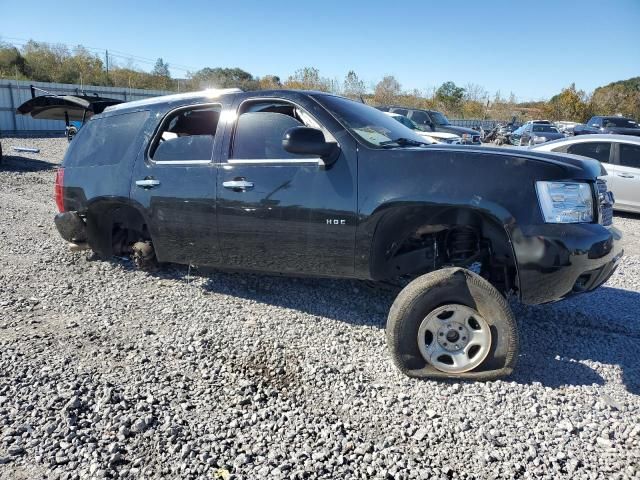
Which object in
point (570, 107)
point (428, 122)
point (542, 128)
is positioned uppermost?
point (570, 107)

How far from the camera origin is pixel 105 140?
15.8 feet

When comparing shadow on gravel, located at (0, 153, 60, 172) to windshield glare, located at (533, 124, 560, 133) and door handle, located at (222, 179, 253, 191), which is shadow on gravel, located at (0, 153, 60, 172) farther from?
windshield glare, located at (533, 124, 560, 133)

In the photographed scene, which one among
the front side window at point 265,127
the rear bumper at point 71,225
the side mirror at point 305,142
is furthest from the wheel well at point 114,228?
the side mirror at point 305,142

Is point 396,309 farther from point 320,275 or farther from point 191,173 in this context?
point 191,173

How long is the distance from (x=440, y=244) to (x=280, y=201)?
1278mm

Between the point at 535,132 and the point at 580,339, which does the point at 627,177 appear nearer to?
the point at 580,339

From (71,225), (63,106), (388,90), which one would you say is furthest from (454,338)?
(388,90)

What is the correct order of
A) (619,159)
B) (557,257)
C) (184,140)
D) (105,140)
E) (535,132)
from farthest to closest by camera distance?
(535,132)
(619,159)
(105,140)
(184,140)
(557,257)

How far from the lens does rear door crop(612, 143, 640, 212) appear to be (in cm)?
898

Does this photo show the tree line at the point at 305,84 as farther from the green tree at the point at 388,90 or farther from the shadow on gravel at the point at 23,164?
the shadow on gravel at the point at 23,164

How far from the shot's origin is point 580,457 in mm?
2402

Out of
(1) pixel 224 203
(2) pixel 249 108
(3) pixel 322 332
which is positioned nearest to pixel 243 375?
(3) pixel 322 332

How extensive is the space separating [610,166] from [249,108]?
8201mm

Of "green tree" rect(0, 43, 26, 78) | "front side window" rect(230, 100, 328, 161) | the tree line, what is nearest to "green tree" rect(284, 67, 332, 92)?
the tree line
